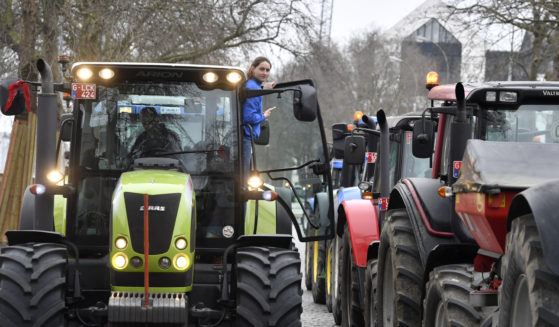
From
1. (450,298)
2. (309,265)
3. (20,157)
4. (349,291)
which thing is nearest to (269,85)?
(349,291)

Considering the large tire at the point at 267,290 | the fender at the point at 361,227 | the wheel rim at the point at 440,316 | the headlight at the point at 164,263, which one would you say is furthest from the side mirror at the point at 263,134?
the wheel rim at the point at 440,316

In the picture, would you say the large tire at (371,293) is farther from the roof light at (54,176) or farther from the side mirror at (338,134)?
the side mirror at (338,134)

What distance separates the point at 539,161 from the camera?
5.23 meters

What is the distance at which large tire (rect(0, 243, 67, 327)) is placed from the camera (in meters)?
7.12

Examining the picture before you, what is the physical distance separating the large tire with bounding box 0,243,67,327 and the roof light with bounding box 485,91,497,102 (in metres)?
2.96

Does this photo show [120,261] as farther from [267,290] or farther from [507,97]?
[507,97]

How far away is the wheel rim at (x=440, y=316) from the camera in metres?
5.81

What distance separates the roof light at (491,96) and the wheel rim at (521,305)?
2784 millimetres

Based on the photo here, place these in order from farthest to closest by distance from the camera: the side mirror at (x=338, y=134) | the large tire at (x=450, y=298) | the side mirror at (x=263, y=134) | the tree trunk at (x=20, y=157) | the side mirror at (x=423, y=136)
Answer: the tree trunk at (x=20, y=157)
the side mirror at (x=338, y=134)
the side mirror at (x=263, y=134)
the side mirror at (x=423, y=136)
the large tire at (x=450, y=298)

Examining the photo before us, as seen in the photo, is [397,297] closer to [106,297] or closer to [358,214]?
[106,297]

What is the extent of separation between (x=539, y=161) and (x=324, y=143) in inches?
140

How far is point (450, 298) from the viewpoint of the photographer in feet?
18.6

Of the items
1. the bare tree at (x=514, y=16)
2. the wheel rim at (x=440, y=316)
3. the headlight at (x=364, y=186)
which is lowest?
the wheel rim at (x=440, y=316)

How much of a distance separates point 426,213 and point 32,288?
2575mm
